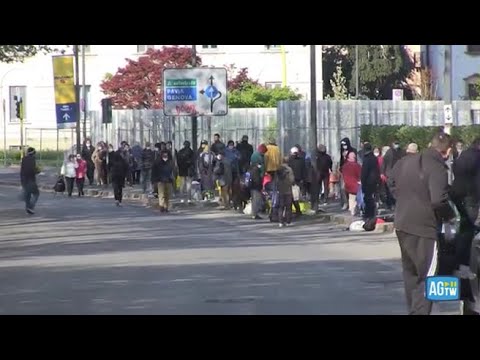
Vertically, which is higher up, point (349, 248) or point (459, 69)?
point (459, 69)

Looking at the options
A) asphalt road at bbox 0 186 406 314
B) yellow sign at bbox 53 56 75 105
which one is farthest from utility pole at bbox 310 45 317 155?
yellow sign at bbox 53 56 75 105

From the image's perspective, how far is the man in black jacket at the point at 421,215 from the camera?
12.3 m

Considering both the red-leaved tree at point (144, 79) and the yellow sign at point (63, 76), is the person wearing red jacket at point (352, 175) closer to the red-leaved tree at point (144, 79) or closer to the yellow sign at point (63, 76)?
the yellow sign at point (63, 76)

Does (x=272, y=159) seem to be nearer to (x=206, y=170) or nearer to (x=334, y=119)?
(x=206, y=170)

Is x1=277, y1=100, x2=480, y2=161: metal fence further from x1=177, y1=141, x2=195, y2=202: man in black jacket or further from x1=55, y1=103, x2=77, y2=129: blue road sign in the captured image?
x1=55, y1=103, x2=77, y2=129: blue road sign

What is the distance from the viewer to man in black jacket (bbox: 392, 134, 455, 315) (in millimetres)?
12266

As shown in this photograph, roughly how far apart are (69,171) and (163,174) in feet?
31.9

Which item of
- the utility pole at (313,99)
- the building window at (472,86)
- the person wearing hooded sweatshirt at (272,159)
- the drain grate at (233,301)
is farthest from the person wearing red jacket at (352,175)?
the building window at (472,86)
